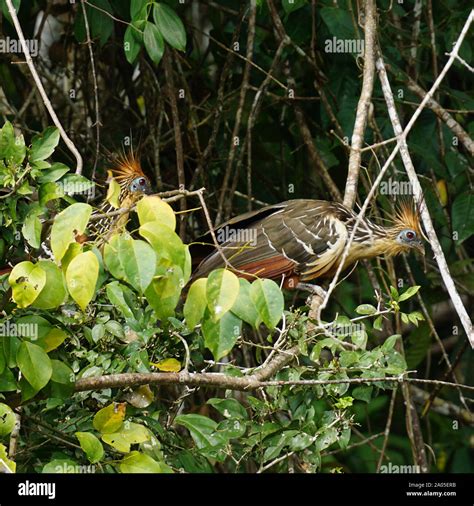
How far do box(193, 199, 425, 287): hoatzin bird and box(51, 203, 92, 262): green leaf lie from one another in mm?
2114

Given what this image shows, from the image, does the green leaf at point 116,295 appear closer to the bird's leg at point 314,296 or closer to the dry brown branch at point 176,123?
the bird's leg at point 314,296

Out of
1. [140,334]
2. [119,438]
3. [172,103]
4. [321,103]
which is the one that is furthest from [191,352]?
[321,103]

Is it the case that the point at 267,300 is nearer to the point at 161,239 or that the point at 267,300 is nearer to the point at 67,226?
the point at 161,239

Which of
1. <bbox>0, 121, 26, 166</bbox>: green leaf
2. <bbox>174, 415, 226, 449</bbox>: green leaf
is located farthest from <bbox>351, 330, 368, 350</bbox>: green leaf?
<bbox>0, 121, 26, 166</bbox>: green leaf

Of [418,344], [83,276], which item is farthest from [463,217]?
[83,276]

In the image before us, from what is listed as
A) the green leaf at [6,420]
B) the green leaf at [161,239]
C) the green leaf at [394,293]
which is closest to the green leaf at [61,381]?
the green leaf at [6,420]

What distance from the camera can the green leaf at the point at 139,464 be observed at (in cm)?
246

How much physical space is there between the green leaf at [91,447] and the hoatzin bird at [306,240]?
2.06m

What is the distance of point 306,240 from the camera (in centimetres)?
460

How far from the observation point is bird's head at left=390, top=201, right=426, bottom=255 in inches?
180

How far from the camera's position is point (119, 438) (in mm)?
2596

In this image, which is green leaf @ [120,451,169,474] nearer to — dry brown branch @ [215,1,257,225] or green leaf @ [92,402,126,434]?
green leaf @ [92,402,126,434]

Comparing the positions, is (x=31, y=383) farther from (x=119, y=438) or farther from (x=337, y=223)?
(x=337, y=223)

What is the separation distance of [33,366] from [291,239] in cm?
227
